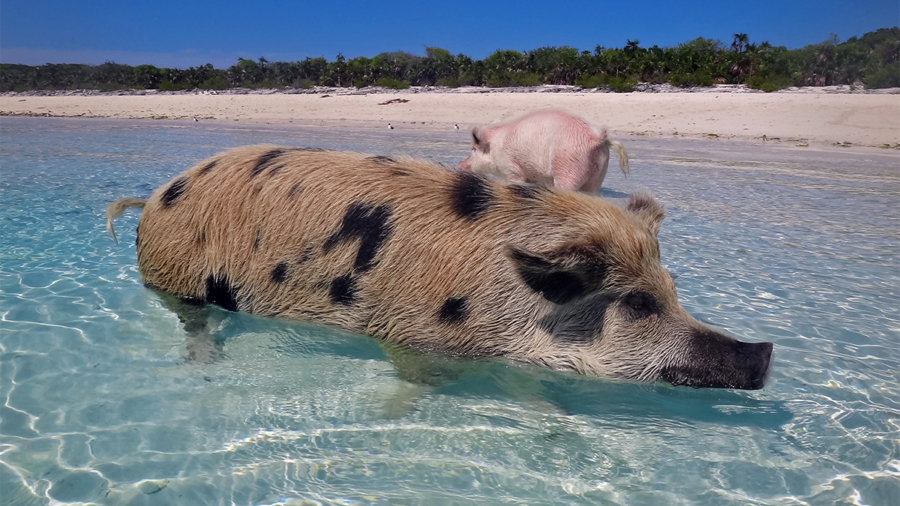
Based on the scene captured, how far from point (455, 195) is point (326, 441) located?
1566 millimetres

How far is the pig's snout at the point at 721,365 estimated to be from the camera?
3.25m

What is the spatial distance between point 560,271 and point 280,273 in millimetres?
1700

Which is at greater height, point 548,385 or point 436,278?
point 436,278

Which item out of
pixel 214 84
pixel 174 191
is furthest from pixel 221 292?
pixel 214 84

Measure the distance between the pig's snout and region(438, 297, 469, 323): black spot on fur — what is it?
1090 mm

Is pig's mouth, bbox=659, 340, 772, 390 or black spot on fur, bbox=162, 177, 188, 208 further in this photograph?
black spot on fur, bbox=162, 177, 188, 208

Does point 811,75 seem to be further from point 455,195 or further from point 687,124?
point 455,195

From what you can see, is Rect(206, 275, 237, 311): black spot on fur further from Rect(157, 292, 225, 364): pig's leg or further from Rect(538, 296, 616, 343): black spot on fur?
Rect(538, 296, 616, 343): black spot on fur

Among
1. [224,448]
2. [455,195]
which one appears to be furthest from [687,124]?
[224,448]

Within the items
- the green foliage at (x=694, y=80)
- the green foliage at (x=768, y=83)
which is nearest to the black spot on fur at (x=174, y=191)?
the green foliage at (x=768, y=83)

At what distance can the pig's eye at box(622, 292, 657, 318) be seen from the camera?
350 centimetres

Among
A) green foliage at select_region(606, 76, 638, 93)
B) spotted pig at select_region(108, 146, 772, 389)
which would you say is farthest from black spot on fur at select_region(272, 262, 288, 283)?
green foliage at select_region(606, 76, 638, 93)

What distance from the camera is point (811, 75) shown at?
33.2 metres

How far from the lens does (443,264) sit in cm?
362
